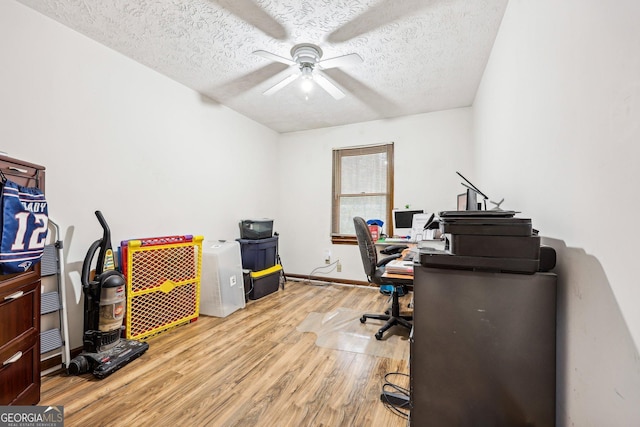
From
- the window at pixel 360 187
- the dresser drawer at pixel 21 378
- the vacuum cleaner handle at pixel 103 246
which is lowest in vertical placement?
the dresser drawer at pixel 21 378

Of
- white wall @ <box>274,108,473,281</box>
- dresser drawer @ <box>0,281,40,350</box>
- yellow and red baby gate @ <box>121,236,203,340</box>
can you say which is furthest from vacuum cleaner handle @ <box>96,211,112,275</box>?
white wall @ <box>274,108,473,281</box>

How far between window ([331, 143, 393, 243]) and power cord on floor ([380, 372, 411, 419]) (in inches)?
103

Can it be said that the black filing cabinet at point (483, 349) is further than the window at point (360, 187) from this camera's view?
No

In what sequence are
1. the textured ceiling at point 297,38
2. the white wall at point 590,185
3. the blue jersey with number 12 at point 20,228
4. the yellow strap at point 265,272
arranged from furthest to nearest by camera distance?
1. the yellow strap at point 265,272
2. the textured ceiling at point 297,38
3. the blue jersey with number 12 at point 20,228
4. the white wall at point 590,185

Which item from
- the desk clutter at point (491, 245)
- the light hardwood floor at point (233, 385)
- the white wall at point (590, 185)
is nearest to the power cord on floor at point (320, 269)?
the light hardwood floor at point (233, 385)

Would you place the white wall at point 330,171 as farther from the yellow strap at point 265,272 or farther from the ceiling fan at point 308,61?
the ceiling fan at point 308,61

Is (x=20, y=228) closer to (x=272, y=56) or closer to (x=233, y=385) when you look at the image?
A: (x=233, y=385)

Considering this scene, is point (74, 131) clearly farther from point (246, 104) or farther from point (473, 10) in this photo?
point (473, 10)

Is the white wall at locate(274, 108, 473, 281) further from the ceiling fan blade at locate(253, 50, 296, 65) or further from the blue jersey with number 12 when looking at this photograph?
the blue jersey with number 12

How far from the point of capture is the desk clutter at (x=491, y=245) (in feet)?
3.19

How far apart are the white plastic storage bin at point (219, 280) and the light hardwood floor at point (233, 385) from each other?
1.21 ft

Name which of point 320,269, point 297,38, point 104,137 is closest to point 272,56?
point 297,38

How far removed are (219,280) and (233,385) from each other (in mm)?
1381

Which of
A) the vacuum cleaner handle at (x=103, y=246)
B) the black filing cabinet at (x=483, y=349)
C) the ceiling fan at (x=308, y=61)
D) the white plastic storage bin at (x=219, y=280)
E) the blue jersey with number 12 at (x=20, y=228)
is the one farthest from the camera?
the white plastic storage bin at (x=219, y=280)
